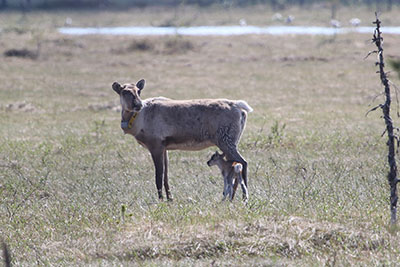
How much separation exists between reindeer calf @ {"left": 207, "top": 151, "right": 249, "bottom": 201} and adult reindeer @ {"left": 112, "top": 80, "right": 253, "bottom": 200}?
214mm

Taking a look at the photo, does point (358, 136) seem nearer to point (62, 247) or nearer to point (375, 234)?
point (375, 234)

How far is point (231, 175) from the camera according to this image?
938cm

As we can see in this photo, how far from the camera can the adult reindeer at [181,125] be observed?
32.6 feet

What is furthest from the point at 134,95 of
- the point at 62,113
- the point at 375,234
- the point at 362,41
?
the point at 362,41

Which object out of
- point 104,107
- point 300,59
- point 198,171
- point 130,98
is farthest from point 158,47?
point 130,98

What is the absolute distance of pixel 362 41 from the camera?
36.8 m

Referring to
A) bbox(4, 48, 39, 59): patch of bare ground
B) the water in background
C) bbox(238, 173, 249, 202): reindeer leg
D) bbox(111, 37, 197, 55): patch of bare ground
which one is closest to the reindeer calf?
bbox(238, 173, 249, 202): reindeer leg

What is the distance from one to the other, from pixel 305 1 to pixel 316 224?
72.5 meters

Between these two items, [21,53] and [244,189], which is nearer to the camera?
[244,189]

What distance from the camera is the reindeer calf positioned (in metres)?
9.07

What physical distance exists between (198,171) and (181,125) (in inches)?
86.8

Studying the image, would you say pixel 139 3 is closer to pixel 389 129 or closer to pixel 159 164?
pixel 159 164

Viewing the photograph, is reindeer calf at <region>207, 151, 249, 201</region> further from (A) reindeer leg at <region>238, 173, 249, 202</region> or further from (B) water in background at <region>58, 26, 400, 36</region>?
(B) water in background at <region>58, 26, 400, 36</region>

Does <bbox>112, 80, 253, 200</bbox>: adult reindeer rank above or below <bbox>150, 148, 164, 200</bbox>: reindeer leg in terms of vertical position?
above
